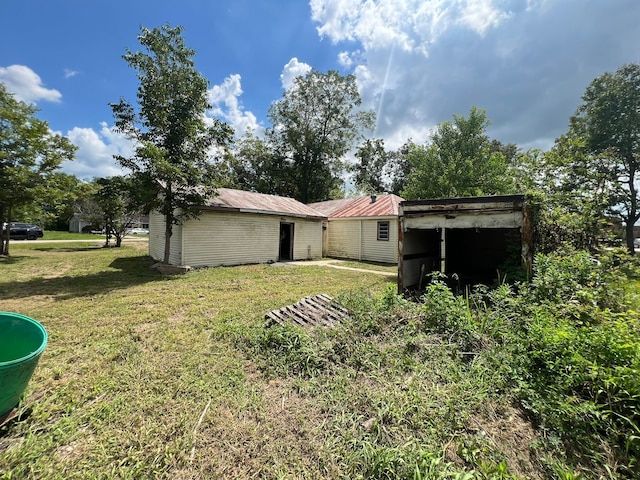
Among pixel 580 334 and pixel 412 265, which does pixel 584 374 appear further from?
pixel 412 265

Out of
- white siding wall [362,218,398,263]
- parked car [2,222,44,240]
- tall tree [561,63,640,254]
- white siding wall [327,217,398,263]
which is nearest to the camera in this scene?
white siding wall [362,218,398,263]

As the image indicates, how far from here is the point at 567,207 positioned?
6.18 meters

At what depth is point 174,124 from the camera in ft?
31.2

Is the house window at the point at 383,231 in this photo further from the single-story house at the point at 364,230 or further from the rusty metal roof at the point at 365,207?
the rusty metal roof at the point at 365,207

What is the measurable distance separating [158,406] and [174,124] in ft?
31.3

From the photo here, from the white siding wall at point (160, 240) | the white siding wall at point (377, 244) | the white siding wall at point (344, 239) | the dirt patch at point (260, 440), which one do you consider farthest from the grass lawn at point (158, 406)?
the white siding wall at point (344, 239)

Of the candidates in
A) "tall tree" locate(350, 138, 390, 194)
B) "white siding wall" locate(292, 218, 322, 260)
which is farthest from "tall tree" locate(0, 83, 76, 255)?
"tall tree" locate(350, 138, 390, 194)

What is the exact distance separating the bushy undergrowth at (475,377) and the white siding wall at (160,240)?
8.25 m

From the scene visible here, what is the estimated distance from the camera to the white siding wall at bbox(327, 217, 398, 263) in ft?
47.0

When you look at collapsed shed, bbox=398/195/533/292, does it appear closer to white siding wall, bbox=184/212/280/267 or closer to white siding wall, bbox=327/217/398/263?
white siding wall, bbox=327/217/398/263

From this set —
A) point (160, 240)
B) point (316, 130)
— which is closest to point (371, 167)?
point (316, 130)

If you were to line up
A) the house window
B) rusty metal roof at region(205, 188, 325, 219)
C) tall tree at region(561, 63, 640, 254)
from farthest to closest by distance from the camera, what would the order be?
1. tall tree at region(561, 63, 640, 254)
2. the house window
3. rusty metal roof at region(205, 188, 325, 219)

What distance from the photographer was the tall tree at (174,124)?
923 centimetres

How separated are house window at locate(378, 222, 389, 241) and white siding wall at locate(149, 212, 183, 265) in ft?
31.3
